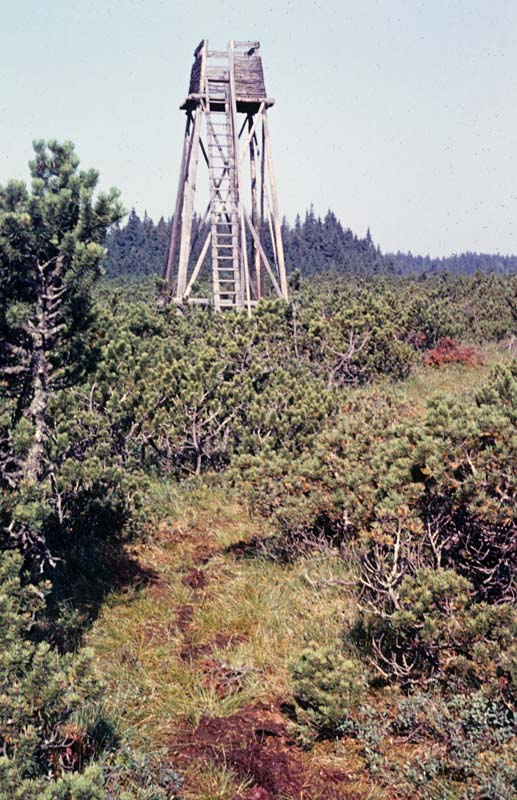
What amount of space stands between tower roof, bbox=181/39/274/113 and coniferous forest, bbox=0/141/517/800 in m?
11.1

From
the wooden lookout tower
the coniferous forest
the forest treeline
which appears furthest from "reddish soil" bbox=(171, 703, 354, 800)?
the forest treeline

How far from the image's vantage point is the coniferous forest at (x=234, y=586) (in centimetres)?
406

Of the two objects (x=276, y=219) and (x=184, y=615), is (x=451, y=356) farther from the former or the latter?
(x=184, y=615)

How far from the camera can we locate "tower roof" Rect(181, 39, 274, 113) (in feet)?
55.9

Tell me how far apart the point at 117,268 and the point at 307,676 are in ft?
252

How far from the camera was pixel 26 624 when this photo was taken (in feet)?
15.3

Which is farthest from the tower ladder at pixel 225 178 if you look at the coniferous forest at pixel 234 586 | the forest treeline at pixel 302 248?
the forest treeline at pixel 302 248

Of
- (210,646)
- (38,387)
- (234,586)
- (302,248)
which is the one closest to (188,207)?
(234,586)

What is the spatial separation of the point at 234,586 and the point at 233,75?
46.9 feet

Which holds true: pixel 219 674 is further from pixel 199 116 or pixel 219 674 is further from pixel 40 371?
pixel 199 116

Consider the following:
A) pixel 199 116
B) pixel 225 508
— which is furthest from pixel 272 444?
pixel 199 116

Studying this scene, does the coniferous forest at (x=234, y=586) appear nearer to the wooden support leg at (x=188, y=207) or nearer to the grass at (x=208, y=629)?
the grass at (x=208, y=629)

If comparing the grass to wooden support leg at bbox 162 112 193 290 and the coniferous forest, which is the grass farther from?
wooden support leg at bbox 162 112 193 290

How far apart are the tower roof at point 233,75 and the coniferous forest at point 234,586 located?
36.3ft
